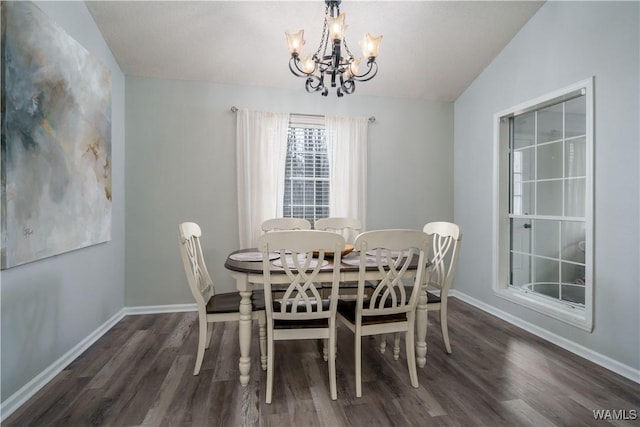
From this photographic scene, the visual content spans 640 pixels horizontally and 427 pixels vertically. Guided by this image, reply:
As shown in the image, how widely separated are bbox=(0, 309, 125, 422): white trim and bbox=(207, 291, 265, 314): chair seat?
110 centimetres

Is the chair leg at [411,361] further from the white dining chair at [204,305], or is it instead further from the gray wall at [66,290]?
the gray wall at [66,290]

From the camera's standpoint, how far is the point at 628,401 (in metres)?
1.84

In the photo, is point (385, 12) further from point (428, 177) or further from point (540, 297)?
point (540, 297)

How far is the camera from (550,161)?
2938 millimetres

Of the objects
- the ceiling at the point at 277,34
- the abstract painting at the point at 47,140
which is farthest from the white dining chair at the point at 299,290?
the ceiling at the point at 277,34

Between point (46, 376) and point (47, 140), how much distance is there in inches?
61.1

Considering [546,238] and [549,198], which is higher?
[549,198]

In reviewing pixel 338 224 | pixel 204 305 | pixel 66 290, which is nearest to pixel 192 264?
pixel 204 305

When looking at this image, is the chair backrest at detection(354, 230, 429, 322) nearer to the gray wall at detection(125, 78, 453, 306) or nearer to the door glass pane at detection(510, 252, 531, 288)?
the door glass pane at detection(510, 252, 531, 288)

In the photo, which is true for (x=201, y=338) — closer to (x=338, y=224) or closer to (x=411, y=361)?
(x=411, y=361)

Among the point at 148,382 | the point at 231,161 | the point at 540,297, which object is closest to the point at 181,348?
the point at 148,382

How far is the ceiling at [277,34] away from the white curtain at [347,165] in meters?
0.61


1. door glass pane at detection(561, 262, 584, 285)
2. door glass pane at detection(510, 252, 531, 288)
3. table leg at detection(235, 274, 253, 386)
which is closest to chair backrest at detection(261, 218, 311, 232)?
table leg at detection(235, 274, 253, 386)

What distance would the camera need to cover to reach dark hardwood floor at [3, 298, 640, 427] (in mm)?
1686
